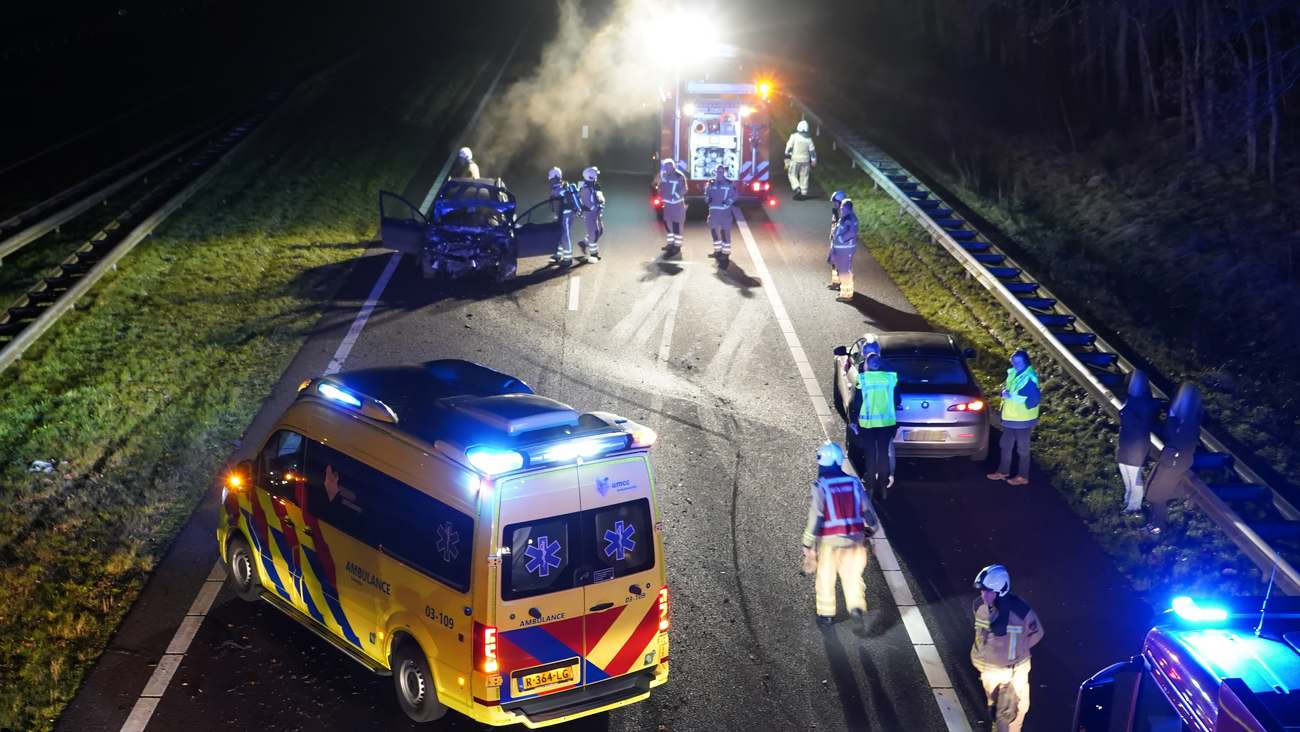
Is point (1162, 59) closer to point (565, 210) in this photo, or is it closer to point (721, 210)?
point (721, 210)

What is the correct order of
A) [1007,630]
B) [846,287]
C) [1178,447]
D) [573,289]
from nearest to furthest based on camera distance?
[1007,630] → [1178,447] → [846,287] → [573,289]

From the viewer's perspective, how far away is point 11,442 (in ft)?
45.8

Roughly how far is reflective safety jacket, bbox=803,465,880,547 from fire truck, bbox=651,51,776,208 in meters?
16.7

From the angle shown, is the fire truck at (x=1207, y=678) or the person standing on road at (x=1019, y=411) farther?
the person standing on road at (x=1019, y=411)

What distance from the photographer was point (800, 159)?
26.5 meters

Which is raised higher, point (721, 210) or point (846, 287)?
point (721, 210)

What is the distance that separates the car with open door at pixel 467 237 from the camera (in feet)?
66.8

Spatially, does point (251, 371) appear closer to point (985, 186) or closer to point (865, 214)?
point (865, 214)

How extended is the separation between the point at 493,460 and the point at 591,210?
45.4ft

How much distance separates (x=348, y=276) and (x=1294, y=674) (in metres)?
17.4

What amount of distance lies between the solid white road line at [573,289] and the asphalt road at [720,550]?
7 cm

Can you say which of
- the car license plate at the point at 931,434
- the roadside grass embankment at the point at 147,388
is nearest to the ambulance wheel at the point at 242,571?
the roadside grass embankment at the point at 147,388

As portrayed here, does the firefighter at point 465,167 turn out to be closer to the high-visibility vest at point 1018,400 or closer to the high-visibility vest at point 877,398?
the high-visibility vest at point 877,398

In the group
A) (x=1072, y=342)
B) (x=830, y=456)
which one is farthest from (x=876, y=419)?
(x=1072, y=342)
